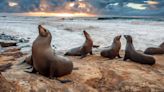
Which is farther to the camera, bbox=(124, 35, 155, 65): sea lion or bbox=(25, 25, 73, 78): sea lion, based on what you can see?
bbox=(124, 35, 155, 65): sea lion

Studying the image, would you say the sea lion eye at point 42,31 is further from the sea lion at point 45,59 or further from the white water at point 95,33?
the white water at point 95,33

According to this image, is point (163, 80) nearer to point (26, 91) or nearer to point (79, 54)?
point (26, 91)

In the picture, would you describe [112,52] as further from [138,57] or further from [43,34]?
[43,34]

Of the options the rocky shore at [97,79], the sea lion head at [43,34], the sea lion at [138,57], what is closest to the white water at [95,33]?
the sea lion at [138,57]

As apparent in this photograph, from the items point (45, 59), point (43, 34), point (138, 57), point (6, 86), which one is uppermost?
point (43, 34)

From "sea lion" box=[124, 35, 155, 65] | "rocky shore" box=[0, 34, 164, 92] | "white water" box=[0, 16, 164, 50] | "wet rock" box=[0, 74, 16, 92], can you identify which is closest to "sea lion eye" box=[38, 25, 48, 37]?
"rocky shore" box=[0, 34, 164, 92]

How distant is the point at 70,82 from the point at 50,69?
0.55 m

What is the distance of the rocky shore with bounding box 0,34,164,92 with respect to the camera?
7.18 m

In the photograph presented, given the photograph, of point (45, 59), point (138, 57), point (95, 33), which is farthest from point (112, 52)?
point (95, 33)

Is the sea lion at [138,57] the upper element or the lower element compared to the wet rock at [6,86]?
lower

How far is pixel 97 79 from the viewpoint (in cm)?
855

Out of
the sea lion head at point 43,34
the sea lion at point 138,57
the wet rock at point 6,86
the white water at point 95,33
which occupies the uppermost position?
the sea lion head at point 43,34

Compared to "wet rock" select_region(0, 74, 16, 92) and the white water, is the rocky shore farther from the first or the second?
the white water

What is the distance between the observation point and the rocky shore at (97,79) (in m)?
7.18
